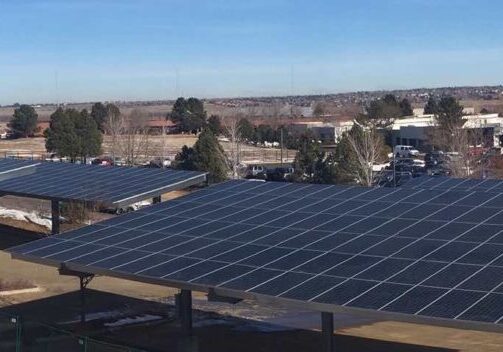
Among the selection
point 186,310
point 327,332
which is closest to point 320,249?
point 327,332

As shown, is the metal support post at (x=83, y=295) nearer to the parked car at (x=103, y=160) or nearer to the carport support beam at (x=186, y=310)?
the carport support beam at (x=186, y=310)

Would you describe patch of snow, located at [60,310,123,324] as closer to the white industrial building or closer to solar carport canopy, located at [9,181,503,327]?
solar carport canopy, located at [9,181,503,327]

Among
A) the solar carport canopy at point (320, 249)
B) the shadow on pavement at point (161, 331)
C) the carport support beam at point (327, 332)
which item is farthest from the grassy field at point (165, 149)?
the carport support beam at point (327, 332)

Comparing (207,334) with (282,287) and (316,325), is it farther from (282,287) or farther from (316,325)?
(282,287)

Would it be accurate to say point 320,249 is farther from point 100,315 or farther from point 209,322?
point 100,315

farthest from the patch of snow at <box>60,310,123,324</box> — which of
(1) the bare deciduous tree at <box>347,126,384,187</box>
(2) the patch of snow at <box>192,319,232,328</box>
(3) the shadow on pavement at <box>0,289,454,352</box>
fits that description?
(1) the bare deciduous tree at <box>347,126,384,187</box>

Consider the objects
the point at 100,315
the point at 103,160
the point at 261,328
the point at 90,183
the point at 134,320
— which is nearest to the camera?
the point at 261,328

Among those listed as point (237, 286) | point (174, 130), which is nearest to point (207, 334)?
point (237, 286)
